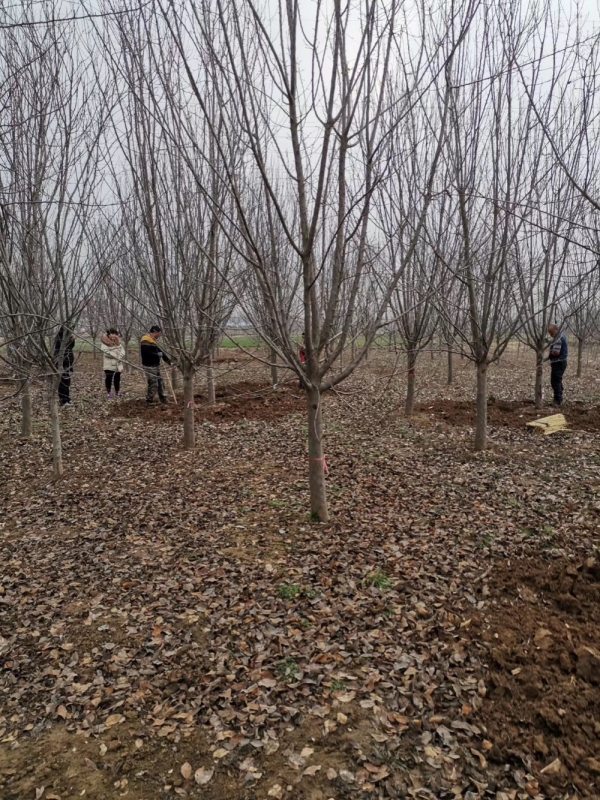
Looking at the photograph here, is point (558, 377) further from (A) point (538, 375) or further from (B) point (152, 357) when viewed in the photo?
(B) point (152, 357)

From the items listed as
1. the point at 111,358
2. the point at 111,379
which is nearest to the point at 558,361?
the point at 111,358

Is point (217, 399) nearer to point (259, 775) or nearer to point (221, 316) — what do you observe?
point (221, 316)

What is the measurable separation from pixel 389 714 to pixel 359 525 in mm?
2078

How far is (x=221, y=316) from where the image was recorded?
22.1 feet

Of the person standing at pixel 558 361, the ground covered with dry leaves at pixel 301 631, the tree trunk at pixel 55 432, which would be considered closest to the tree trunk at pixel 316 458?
the ground covered with dry leaves at pixel 301 631

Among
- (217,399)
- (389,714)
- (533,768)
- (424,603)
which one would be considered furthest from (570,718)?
(217,399)

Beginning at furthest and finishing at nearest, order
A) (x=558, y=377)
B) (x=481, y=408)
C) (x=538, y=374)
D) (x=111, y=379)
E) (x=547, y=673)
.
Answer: (x=111, y=379) → (x=558, y=377) → (x=538, y=374) → (x=481, y=408) → (x=547, y=673)

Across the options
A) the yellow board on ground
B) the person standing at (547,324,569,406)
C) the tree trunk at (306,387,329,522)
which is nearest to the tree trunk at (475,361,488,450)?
the yellow board on ground

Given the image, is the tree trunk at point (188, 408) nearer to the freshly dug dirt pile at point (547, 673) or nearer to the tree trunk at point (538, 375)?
the freshly dug dirt pile at point (547, 673)

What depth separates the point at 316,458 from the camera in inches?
169

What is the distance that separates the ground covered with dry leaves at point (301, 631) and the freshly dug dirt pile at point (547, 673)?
0.03 ft

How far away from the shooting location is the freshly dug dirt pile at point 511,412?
8.05 meters

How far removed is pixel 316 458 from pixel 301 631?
5.09ft

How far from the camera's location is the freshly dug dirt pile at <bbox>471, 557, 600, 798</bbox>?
84.0 inches
